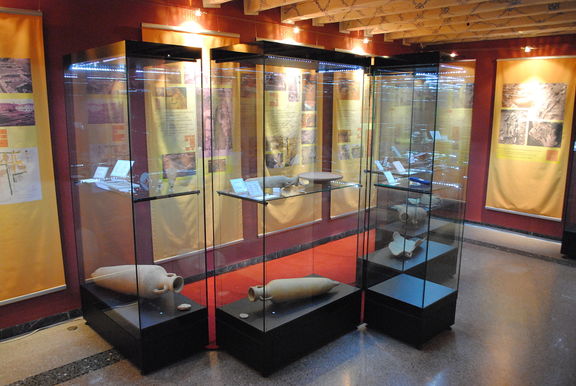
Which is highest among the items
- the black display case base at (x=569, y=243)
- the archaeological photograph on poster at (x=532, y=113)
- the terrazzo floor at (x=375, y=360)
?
the archaeological photograph on poster at (x=532, y=113)

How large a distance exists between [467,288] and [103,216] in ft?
12.2

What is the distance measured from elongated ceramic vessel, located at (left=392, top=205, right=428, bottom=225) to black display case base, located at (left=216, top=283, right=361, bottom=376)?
790mm

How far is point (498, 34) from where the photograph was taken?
6.01 meters

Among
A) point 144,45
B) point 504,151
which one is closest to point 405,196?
point 144,45

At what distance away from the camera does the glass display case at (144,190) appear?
3012mm

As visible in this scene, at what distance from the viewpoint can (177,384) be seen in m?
2.97

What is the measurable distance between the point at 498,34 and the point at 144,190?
5.32 metres

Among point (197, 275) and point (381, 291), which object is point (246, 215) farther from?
point (381, 291)

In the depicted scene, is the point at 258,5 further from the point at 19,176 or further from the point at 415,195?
the point at 19,176

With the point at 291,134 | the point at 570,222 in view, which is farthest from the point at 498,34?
the point at 291,134

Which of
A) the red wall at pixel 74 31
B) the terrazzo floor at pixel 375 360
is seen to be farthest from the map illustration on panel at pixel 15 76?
the terrazzo floor at pixel 375 360

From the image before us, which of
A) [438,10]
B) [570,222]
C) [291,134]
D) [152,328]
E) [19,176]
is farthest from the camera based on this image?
[570,222]

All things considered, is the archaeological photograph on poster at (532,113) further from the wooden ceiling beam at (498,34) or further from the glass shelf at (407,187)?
the glass shelf at (407,187)

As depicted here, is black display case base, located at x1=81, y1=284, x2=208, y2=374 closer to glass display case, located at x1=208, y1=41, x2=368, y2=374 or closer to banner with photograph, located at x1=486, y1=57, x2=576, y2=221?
glass display case, located at x1=208, y1=41, x2=368, y2=374
